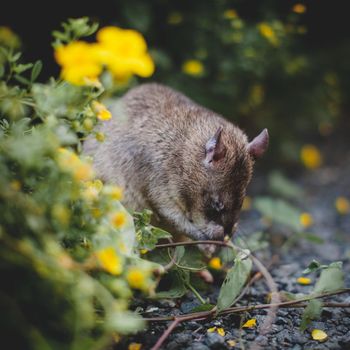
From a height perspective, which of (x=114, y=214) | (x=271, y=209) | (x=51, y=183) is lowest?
(x=271, y=209)

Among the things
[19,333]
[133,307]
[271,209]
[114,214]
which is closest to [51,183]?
[114,214]

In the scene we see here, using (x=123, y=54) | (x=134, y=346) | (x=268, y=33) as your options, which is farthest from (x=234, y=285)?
(x=268, y=33)

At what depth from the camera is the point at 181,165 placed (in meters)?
3.57

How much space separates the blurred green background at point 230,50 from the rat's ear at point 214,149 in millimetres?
1940

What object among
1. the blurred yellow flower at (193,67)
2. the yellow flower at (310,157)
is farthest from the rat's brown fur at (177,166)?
the yellow flower at (310,157)

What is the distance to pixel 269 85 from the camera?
680cm

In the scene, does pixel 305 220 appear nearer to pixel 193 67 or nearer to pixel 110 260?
pixel 193 67

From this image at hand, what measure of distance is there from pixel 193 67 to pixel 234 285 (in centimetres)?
302

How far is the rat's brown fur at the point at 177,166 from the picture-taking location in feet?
11.2

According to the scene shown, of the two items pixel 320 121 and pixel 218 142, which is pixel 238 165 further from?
pixel 320 121

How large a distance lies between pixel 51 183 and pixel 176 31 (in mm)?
3722

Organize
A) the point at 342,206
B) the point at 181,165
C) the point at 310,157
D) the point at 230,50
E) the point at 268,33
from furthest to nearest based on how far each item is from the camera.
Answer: the point at 310,157, the point at 342,206, the point at 230,50, the point at 268,33, the point at 181,165

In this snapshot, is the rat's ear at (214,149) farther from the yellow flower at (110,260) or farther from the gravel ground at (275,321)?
the yellow flower at (110,260)

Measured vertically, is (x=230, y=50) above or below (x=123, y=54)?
below
